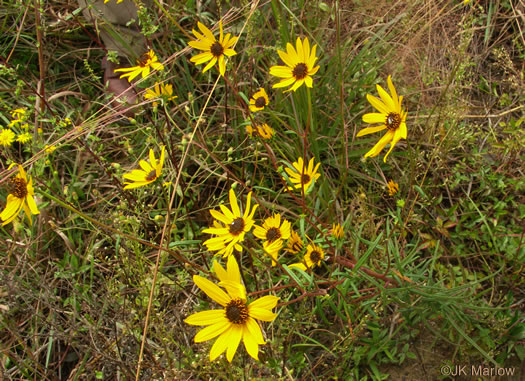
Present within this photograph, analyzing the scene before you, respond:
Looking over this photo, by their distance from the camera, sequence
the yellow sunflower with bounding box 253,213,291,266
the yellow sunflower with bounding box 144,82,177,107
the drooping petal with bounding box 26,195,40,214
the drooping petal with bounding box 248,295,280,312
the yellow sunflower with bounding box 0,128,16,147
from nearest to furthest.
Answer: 1. the drooping petal with bounding box 248,295,280,312
2. the drooping petal with bounding box 26,195,40,214
3. the yellow sunflower with bounding box 253,213,291,266
4. the yellow sunflower with bounding box 144,82,177,107
5. the yellow sunflower with bounding box 0,128,16,147

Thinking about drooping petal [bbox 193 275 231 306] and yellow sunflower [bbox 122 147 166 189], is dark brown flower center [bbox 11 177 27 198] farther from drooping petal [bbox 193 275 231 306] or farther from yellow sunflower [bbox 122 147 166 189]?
drooping petal [bbox 193 275 231 306]

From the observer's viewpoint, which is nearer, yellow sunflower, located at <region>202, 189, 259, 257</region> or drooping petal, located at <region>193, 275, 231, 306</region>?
drooping petal, located at <region>193, 275, 231, 306</region>

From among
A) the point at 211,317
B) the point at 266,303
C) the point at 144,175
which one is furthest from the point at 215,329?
the point at 144,175

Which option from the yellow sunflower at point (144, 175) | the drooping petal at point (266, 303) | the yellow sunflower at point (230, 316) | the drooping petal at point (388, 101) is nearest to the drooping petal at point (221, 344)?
the yellow sunflower at point (230, 316)

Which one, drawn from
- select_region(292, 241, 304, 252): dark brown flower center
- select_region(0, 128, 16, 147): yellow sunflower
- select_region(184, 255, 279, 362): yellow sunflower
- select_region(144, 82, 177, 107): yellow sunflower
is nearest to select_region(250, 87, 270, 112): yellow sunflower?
select_region(144, 82, 177, 107): yellow sunflower

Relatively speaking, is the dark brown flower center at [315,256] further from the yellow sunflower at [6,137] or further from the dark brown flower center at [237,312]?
the yellow sunflower at [6,137]

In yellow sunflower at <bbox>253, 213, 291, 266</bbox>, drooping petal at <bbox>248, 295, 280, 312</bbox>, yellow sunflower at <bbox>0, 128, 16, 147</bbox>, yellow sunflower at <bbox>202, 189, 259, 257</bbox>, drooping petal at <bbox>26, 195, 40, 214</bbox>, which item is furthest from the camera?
yellow sunflower at <bbox>0, 128, 16, 147</bbox>

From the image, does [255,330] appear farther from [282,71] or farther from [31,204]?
[282,71]

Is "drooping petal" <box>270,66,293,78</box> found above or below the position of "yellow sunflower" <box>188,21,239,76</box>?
below
